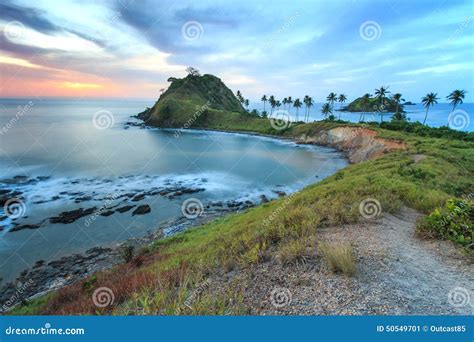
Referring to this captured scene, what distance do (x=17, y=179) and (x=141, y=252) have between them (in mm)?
34403

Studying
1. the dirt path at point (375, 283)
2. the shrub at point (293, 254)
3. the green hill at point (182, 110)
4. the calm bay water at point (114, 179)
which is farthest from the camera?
the green hill at point (182, 110)

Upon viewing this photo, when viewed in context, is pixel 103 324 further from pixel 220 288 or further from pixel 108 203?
pixel 108 203

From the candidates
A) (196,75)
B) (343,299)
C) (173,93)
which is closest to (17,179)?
(343,299)

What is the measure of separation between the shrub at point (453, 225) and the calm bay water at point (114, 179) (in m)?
21.3

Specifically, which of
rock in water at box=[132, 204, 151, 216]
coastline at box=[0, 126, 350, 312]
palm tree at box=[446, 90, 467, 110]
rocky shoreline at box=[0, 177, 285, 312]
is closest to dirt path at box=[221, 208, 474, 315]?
coastline at box=[0, 126, 350, 312]

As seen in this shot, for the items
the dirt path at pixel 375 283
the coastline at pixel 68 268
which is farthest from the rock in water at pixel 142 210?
the dirt path at pixel 375 283

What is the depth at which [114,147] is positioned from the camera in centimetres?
7150

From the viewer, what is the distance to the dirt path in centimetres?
493

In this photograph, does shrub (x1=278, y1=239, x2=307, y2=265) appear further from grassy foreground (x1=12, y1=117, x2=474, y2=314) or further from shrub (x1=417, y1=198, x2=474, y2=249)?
shrub (x1=417, y1=198, x2=474, y2=249)

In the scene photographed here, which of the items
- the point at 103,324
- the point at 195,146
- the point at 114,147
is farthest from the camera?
the point at 195,146

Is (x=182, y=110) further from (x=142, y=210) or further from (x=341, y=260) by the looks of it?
(x=341, y=260)

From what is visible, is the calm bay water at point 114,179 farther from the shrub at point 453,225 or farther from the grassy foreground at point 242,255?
the shrub at point 453,225

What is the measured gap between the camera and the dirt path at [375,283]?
493cm

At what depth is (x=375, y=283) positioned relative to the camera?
5512mm
